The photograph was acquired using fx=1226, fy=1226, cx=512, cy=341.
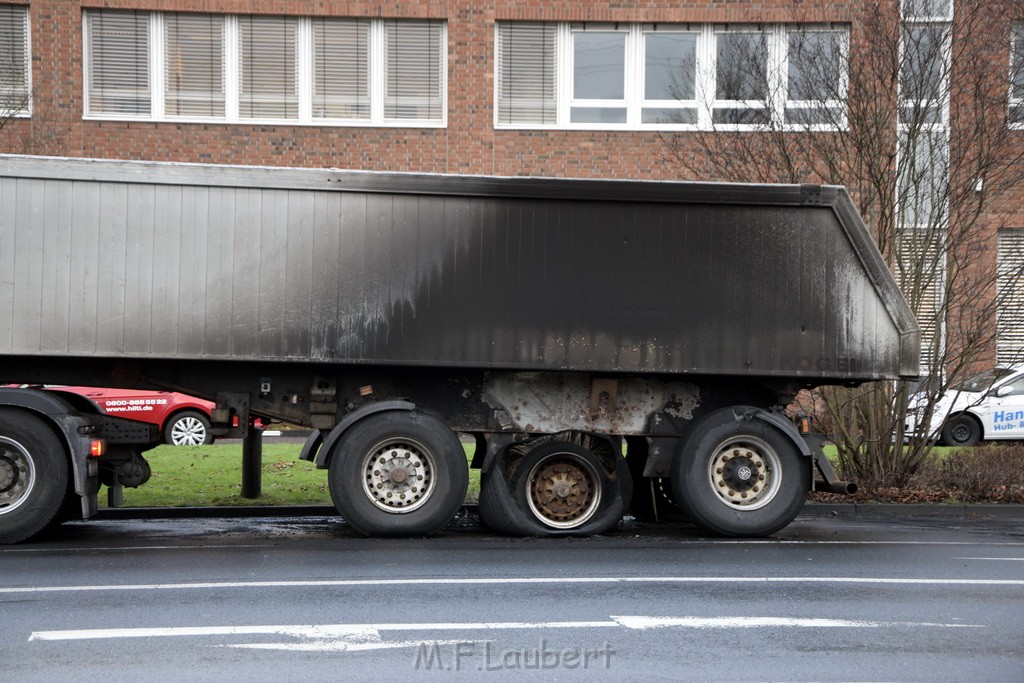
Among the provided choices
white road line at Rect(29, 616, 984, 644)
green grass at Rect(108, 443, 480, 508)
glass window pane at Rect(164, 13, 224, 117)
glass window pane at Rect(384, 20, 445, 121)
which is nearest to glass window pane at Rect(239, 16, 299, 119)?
glass window pane at Rect(164, 13, 224, 117)

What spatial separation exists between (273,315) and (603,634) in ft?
16.4

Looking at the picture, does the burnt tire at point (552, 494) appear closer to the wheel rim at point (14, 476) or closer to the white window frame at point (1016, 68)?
the wheel rim at point (14, 476)

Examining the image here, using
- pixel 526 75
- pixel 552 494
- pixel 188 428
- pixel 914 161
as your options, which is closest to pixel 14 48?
pixel 188 428

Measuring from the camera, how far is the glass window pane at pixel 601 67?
22.7 metres

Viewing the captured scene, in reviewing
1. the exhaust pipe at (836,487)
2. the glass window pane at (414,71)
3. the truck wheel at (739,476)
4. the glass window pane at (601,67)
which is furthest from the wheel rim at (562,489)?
the glass window pane at (601,67)

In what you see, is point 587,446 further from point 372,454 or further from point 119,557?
point 119,557

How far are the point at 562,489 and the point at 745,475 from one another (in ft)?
5.40

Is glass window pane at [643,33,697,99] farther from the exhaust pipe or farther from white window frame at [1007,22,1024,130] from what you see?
the exhaust pipe

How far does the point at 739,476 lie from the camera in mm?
10992

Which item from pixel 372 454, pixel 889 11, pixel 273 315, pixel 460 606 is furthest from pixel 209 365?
pixel 889 11

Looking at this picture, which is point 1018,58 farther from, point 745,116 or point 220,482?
point 220,482

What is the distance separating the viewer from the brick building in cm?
2211

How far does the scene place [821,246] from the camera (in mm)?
11016

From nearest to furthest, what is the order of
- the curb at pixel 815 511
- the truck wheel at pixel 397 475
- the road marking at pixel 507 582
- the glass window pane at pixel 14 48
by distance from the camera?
the road marking at pixel 507 582 < the truck wheel at pixel 397 475 < the curb at pixel 815 511 < the glass window pane at pixel 14 48
